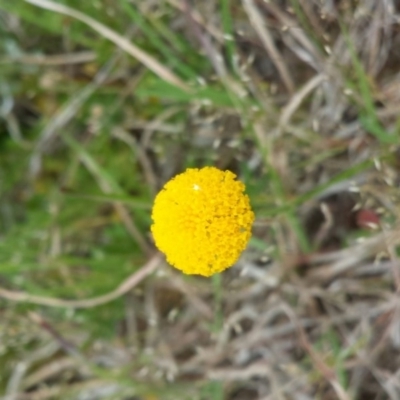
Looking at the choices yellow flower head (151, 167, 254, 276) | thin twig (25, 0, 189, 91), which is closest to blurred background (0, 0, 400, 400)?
thin twig (25, 0, 189, 91)

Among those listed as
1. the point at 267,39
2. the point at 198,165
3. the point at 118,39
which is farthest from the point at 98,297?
the point at 267,39

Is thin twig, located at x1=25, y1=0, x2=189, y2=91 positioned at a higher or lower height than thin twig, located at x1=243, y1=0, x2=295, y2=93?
lower

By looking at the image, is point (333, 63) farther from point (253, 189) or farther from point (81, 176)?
point (81, 176)

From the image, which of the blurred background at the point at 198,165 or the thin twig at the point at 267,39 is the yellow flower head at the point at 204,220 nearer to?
the blurred background at the point at 198,165

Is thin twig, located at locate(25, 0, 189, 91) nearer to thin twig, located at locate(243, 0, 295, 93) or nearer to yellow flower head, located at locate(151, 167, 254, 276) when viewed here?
thin twig, located at locate(243, 0, 295, 93)

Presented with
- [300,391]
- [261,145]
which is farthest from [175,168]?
[300,391]

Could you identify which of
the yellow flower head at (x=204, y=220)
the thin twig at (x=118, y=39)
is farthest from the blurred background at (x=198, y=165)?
the yellow flower head at (x=204, y=220)
